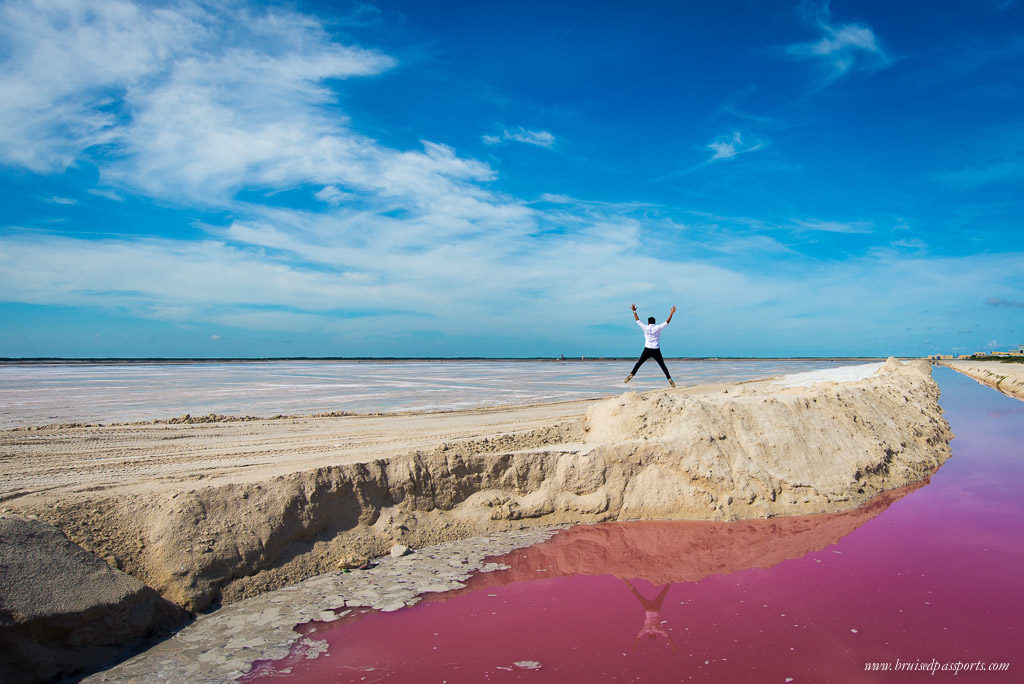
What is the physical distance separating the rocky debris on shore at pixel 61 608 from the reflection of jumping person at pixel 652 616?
3.23 meters

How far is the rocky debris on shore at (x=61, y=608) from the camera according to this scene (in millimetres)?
3375

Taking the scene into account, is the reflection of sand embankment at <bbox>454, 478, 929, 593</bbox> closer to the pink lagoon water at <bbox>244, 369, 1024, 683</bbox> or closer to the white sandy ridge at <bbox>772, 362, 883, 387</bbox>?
the pink lagoon water at <bbox>244, 369, 1024, 683</bbox>

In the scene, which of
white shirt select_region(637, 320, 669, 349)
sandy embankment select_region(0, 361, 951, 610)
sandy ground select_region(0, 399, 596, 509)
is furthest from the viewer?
white shirt select_region(637, 320, 669, 349)

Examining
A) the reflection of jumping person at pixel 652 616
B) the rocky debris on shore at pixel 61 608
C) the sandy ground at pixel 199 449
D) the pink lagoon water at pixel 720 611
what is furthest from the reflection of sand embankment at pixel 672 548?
the rocky debris on shore at pixel 61 608

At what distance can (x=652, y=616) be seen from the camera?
4.15 meters

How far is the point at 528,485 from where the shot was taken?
646cm

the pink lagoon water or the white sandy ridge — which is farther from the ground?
the white sandy ridge

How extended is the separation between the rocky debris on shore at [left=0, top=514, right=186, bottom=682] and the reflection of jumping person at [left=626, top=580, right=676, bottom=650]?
3233 millimetres

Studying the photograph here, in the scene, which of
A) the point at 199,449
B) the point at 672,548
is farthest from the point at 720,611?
the point at 199,449

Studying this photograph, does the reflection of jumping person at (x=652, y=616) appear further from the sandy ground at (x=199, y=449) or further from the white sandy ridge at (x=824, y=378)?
the white sandy ridge at (x=824, y=378)

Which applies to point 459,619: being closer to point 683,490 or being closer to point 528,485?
point 528,485

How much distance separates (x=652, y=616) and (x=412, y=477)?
271 cm

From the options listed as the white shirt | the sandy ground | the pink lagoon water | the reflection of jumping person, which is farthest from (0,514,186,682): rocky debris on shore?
the white shirt

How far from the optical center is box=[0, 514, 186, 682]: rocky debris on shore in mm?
3375
